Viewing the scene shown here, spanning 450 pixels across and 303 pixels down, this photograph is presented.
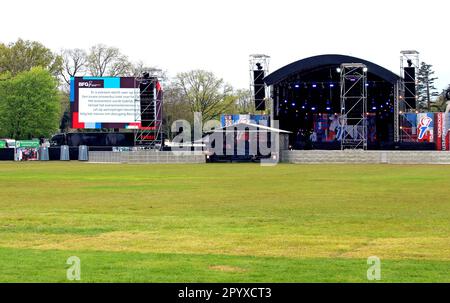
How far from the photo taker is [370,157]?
69.6 m

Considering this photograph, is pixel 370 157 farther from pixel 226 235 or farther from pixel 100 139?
pixel 226 235

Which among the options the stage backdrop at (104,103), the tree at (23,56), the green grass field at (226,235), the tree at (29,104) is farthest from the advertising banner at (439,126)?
the tree at (23,56)

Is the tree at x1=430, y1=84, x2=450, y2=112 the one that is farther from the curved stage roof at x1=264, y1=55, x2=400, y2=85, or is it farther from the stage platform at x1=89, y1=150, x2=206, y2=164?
the stage platform at x1=89, y1=150, x2=206, y2=164

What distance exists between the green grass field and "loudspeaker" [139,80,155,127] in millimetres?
51872

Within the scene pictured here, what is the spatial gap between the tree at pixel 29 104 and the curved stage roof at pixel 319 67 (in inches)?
1550

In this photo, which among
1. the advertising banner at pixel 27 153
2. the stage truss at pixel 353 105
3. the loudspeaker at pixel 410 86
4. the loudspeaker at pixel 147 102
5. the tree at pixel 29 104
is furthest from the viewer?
the tree at pixel 29 104

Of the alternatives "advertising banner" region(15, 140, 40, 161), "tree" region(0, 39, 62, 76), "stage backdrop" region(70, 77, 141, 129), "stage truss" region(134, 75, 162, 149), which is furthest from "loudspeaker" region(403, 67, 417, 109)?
"tree" region(0, 39, 62, 76)

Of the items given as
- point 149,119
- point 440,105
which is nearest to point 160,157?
point 149,119

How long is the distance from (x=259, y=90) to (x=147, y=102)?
11.9 metres

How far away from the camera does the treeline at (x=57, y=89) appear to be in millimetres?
107188

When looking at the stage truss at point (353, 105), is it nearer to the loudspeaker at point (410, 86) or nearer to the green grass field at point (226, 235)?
the loudspeaker at point (410, 86)

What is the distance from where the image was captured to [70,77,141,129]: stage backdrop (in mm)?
87000
